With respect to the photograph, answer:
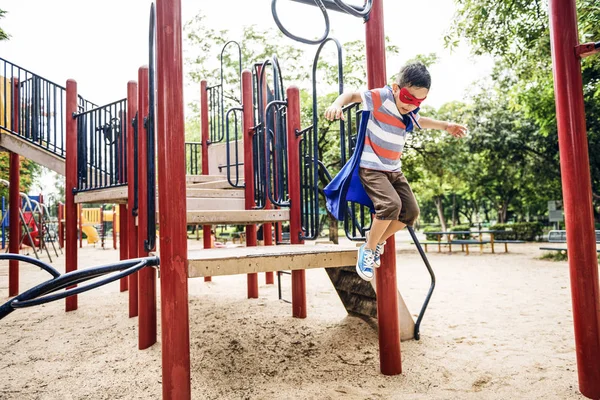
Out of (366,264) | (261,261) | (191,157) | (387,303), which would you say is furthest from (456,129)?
(191,157)

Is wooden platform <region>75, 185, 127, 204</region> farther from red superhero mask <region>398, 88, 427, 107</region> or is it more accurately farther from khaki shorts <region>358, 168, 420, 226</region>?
red superhero mask <region>398, 88, 427, 107</region>

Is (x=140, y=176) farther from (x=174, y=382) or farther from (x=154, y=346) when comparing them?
(x=174, y=382)

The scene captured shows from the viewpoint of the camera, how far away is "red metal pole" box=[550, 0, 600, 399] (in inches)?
87.1

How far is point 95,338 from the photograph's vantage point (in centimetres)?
358

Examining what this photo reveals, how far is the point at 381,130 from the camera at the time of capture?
2.40 m

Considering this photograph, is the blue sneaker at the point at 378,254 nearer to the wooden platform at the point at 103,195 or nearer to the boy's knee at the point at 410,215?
the boy's knee at the point at 410,215

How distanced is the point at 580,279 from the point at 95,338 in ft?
12.0

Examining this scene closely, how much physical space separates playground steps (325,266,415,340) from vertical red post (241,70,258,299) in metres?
1.40

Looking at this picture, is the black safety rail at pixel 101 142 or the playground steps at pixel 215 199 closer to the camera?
the playground steps at pixel 215 199

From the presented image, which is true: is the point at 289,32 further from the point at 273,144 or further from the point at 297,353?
the point at 297,353

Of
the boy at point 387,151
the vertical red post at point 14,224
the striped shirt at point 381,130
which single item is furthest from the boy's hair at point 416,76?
the vertical red post at point 14,224

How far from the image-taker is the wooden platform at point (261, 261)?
7.13ft

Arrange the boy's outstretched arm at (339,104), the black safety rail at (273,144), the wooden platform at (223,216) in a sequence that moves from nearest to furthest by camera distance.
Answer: the boy's outstretched arm at (339,104)
the wooden platform at (223,216)
the black safety rail at (273,144)

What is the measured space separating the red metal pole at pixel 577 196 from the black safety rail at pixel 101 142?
4.16m
